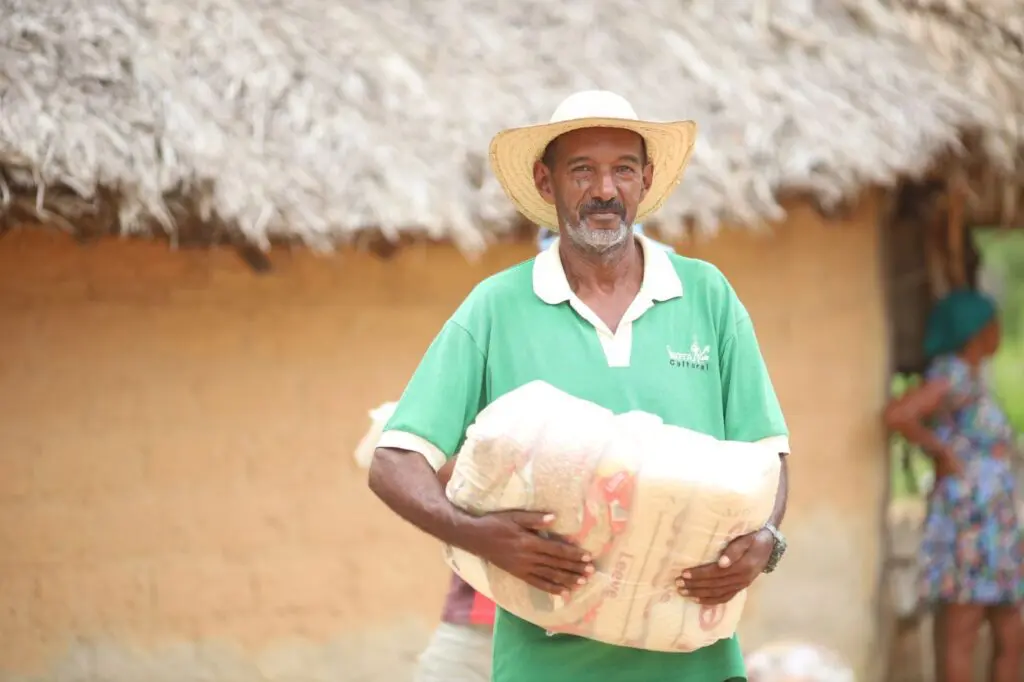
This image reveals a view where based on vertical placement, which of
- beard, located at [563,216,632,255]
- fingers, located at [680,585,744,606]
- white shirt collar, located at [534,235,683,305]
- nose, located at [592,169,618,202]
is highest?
nose, located at [592,169,618,202]

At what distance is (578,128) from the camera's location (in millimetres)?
2537

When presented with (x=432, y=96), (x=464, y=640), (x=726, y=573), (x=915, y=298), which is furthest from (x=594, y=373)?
(x=915, y=298)

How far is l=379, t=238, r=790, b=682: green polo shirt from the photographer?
2.38 meters

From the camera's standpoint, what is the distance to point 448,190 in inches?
189

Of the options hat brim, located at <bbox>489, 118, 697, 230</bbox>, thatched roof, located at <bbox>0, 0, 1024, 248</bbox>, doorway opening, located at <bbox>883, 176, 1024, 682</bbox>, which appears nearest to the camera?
hat brim, located at <bbox>489, 118, 697, 230</bbox>

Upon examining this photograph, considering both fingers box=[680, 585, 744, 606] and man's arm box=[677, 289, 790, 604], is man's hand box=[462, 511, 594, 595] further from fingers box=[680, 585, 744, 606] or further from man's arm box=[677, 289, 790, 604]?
man's arm box=[677, 289, 790, 604]

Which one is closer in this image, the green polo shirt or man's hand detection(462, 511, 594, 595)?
man's hand detection(462, 511, 594, 595)

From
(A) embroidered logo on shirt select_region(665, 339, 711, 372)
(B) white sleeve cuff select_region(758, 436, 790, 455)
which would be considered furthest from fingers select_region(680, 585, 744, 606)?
(A) embroidered logo on shirt select_region(665, 339, 711, 372)

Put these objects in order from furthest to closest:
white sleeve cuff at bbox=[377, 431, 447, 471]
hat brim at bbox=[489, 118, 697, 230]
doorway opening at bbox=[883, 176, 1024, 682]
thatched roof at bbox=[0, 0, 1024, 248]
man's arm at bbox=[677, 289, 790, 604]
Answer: doorway opening at bbox=[883, 176, 1024, 682] < thatched roof at bbox=[0, 0, 1024, 248] < hat brim at bbox=[489, 118, 697, 230] < man's arm at bbox=[677, 289, 790, 604] < white sleeve cuff at bbox=[377, 431, 447, 471]

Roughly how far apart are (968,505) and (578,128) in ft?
12.5

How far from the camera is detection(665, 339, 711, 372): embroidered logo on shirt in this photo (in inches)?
95.5

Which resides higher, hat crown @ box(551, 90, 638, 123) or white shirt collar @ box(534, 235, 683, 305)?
hat crown @ box(551, 90, 638, 123)

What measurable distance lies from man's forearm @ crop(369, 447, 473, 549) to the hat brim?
25.0 inches

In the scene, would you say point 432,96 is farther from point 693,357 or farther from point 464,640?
point 693,357
